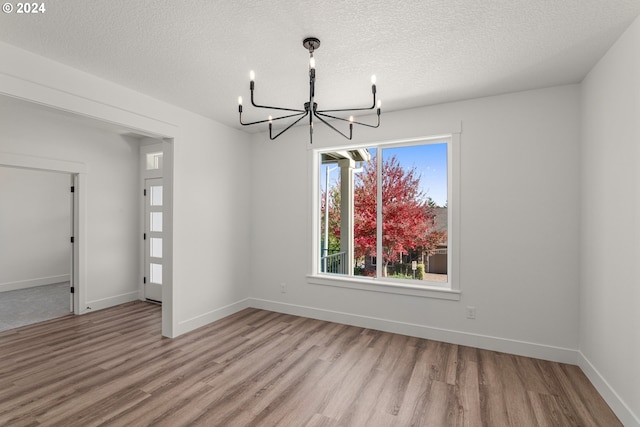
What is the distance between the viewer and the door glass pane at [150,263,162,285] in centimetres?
524

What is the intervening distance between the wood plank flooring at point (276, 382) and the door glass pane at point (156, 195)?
2188 millimetres

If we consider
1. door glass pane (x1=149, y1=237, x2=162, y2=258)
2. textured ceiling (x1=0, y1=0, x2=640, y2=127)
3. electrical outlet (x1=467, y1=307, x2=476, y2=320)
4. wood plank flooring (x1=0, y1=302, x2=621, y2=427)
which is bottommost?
wood plank flooring (x1=0, y1=302, x2=621, y2=427)

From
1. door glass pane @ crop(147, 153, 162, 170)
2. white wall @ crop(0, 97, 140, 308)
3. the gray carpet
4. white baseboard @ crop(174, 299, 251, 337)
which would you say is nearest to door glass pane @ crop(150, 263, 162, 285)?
white wall @ crop(0, 97, 140, 308)

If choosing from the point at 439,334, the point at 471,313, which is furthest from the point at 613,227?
the point at 439,334

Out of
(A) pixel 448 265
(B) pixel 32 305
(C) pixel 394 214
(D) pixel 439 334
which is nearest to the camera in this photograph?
(D) pixel 439 334

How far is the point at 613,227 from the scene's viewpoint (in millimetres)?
2338

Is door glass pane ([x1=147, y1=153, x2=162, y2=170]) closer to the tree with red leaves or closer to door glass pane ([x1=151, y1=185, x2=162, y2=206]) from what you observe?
door glass pane ([x1=151, y1=185, x2=162, y2=206])

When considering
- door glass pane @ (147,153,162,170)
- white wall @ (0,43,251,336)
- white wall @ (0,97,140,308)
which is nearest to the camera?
white wall @ (0,43,251,336)

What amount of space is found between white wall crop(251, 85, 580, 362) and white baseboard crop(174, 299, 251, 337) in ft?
5.36

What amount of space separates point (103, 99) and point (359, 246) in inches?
130

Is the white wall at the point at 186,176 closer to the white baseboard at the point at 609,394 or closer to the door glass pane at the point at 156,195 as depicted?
the door glass pane at the point at 156,195

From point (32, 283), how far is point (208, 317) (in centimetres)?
467

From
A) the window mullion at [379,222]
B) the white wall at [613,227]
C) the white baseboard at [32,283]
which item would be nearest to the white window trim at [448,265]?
the window mullion at [379,222]

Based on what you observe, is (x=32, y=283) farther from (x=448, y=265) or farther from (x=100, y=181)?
(x=448, y=265)
